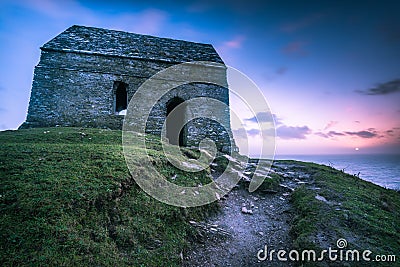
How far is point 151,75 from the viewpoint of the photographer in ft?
60.4

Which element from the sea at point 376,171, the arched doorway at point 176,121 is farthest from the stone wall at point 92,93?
the sea at point 376,171

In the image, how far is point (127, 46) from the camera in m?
19.0

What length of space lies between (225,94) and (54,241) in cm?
1750

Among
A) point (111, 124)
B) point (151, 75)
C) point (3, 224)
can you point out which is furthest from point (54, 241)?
point (151, 75)

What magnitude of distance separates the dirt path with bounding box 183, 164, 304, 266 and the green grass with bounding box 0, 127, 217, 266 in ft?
1.89

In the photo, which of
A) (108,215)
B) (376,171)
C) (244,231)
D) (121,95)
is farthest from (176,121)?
(376,171)

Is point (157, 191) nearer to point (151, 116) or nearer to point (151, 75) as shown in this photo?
point (151, 116)

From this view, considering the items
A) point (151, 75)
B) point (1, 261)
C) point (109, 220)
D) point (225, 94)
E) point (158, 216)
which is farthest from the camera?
point (225, 94)

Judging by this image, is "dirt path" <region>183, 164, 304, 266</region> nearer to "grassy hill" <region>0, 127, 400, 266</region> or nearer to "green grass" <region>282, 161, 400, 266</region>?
"grassy hill" <region>0, 127, 400, 266</region>

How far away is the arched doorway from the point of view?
1905cm

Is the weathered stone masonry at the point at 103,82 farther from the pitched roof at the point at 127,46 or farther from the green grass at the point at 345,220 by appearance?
the green grass at the point at 345,220

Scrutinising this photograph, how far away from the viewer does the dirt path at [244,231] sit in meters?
5.93

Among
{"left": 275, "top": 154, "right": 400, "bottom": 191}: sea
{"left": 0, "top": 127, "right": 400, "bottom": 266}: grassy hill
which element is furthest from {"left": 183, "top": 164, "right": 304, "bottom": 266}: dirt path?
{"left": 275, "top": 154, "right": 400, "bottom": 191}: sea

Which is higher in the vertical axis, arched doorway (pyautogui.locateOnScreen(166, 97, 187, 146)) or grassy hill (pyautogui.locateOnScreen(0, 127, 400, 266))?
arched doorway (pyautogui.locateOnScreen(166, 97, 187, 146))
